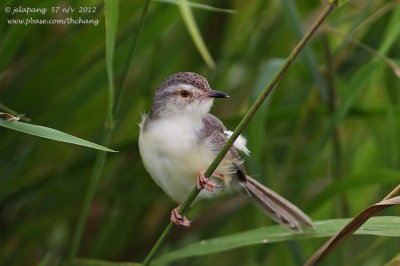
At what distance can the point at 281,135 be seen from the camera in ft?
12.3

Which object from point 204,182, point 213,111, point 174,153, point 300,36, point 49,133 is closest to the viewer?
point 49,133

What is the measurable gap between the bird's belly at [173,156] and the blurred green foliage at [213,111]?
0.42 meters

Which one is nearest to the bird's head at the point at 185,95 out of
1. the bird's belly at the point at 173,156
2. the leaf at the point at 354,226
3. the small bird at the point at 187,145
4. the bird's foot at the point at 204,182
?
the small bird at the point at 187,145

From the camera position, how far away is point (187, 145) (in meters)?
2.50

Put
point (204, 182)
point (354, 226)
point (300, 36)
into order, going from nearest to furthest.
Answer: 1. point (354, 226)
2. point (204, 182)
3. point (300, 36)

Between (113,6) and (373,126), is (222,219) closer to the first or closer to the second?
(373,126)

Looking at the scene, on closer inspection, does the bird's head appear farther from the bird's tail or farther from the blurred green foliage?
the bird's tail

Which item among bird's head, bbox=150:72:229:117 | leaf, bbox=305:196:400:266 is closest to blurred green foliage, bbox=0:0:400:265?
bird's head, bbox=150:72:229:117

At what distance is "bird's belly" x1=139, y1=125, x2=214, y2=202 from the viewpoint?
2.48m

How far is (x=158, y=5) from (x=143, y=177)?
0.84 metres

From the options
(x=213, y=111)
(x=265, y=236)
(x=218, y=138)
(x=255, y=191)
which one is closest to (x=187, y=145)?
(x=218, y=138)

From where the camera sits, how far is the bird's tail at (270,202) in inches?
110

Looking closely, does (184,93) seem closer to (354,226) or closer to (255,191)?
(255,191)

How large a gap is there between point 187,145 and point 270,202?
58 cm
